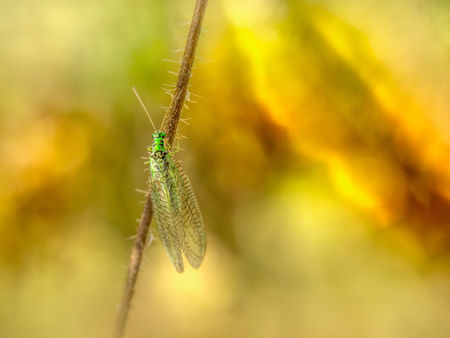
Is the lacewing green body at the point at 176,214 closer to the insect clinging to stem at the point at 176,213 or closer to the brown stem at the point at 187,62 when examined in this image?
the insect clinging to stem at the point at 176,213

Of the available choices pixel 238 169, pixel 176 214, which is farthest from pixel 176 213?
pixel 238 169

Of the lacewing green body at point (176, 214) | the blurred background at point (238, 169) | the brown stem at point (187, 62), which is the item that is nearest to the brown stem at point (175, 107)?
the brown stem at point (187, 62)

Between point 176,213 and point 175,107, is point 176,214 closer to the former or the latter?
point 176,213

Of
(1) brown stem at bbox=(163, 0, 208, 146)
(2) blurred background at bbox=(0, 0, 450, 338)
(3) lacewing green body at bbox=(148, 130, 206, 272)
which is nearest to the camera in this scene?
(1) brown stem at bbox=(163, 0, 208, 146)

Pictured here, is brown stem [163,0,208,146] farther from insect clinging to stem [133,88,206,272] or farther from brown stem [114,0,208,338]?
insect clinging to stem [133,88,206,272]

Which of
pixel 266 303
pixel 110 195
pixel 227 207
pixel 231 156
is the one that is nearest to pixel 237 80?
pixel 231 156

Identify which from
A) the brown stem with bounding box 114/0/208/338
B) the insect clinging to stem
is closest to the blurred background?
the insect clinging to stem

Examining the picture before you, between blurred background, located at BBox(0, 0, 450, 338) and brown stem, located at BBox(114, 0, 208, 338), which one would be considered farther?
blurred background, located at BBox(0, 0, 450, 338)
